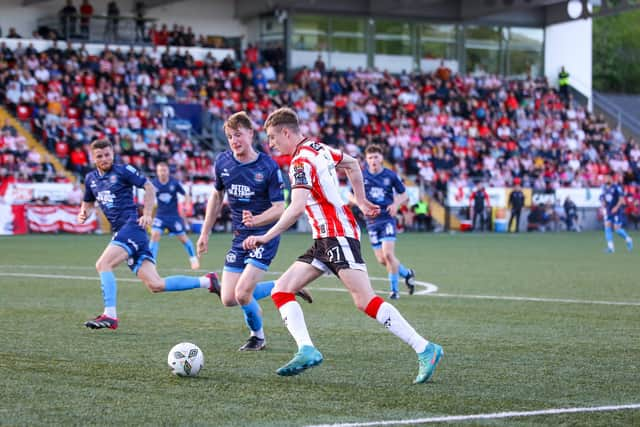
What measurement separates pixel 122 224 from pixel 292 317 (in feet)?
14.4

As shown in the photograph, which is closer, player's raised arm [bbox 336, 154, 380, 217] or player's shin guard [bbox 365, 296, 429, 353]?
player's shin guard [bbox 365, 296, 429, 353]

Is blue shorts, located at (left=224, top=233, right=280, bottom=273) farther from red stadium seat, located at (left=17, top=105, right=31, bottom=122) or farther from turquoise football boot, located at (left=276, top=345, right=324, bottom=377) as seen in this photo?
red stadium seat, located at (left=17, top=105, right=31, bottom=122)

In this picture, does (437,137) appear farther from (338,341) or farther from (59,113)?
(338,341)

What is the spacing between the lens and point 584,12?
161 ft

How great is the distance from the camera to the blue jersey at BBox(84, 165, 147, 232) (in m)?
12.0

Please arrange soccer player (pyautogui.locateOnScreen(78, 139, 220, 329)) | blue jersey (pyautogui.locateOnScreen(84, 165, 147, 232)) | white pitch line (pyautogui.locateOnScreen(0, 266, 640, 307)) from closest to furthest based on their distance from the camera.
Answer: soccer player (pyautogui.locateOnScreen(78, 139, 220, 329))
blue jersey (pyautogui.locateOnScreen(84, 165, 147, 232))
white pitch line (pyautogui.locateOnScreen(0, 266, 640, 307))

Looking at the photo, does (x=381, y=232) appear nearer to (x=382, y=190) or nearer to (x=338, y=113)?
(x=382, y=190)

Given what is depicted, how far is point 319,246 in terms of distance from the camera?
27.0 ft

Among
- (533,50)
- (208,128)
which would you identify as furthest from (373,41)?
(208,128)

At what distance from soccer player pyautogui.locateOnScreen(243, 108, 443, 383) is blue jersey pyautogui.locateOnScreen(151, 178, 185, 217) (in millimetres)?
13653

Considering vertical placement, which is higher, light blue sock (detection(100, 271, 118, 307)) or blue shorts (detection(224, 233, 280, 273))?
blue shorts (detection(224, 233, 280, 273))

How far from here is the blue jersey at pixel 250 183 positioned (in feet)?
32.7

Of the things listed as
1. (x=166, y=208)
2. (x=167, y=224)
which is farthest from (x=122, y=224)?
(x=166, y=208)

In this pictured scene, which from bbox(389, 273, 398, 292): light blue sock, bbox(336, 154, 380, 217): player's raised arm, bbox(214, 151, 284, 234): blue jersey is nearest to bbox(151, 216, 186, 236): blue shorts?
bbox(389, 273, 398, 292): light blue sock
